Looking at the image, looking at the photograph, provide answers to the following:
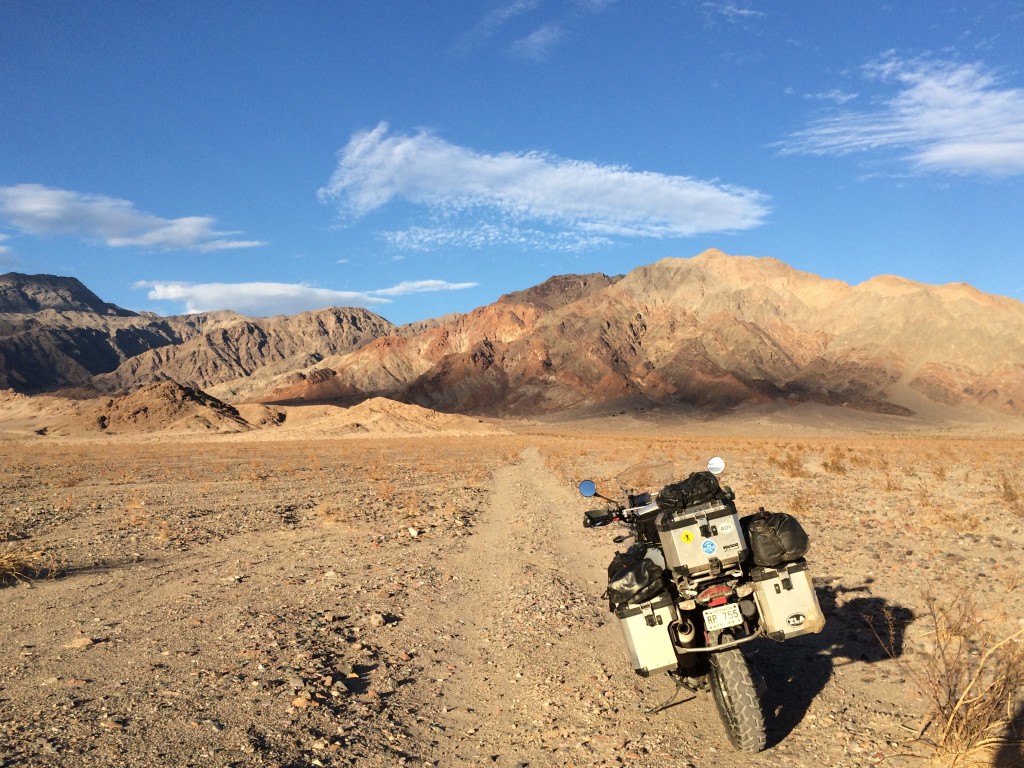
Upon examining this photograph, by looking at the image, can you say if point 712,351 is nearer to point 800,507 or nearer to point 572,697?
point 800,507

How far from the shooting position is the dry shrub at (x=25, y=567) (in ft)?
34.4

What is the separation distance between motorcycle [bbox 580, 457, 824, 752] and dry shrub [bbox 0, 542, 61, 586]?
381 inches

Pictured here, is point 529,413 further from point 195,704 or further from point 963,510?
point 195,704

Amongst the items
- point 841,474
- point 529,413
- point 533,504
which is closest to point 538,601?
point 533,504

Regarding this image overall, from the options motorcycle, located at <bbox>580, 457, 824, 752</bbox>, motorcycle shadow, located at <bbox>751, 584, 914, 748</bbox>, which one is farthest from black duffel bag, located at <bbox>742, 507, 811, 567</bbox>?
motorcycle shadow, located at <bbox>751, 584, 914, 748</bbox>

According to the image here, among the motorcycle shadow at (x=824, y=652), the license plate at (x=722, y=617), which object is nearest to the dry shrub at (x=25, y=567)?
the license plate at (x=722, y=617)

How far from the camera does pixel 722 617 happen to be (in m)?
5.30

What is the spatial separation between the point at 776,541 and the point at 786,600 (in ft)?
1.56

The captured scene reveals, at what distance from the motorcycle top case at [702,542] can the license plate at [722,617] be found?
273 mm

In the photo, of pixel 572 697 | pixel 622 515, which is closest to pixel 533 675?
pixel 572 697

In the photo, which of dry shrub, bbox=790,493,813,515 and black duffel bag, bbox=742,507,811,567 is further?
dry shrub, bbox=790,493,813,515

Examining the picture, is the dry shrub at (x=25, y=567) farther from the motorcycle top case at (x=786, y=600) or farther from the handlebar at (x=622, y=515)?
the motorcycle top case at (x=786, y=600)

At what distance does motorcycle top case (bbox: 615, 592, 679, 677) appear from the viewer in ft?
17.8

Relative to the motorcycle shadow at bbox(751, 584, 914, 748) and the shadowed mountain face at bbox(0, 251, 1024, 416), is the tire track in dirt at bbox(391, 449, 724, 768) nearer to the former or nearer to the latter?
the motorcycle shadow at bbox(751, 584, 914, 748)
